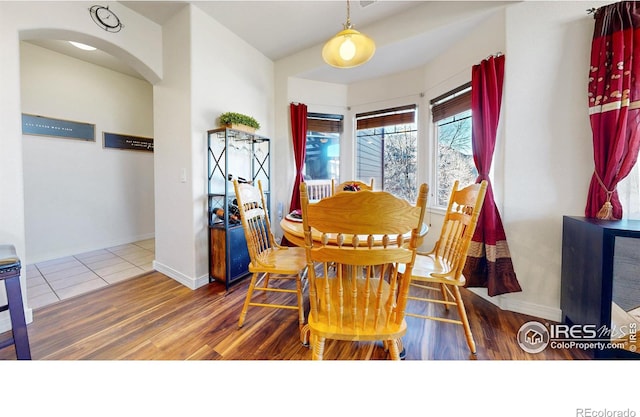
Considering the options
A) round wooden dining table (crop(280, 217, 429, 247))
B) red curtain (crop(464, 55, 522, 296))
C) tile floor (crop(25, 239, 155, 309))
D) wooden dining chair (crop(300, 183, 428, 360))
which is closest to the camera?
wooden dining chair (crop(300, 183, 428, 360))

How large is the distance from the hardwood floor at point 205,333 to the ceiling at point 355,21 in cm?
255

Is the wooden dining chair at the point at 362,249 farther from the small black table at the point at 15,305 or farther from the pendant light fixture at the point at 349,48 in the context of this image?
the small black table at the point at 15,305

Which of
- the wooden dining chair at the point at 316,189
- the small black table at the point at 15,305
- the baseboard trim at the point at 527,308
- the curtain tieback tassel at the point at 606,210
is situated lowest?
the baseboard trim at the point at 527,308

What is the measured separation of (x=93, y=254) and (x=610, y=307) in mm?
5012

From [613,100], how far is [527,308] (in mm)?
1536

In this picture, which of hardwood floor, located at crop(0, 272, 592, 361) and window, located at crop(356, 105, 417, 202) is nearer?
hardwood floor, located at crop(0, 272, 592, 361)

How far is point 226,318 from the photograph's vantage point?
5.67 ft

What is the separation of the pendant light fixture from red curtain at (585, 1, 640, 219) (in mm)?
1472

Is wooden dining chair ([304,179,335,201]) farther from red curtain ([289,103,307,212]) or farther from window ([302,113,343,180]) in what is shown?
window ([302,113,343,180])

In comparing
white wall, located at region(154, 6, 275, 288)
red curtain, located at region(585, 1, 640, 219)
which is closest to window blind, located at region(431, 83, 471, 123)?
red curtain, located at region(585, 1, 640, 219)

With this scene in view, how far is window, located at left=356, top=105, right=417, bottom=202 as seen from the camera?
303cm

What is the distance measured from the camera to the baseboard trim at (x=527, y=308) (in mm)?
1725

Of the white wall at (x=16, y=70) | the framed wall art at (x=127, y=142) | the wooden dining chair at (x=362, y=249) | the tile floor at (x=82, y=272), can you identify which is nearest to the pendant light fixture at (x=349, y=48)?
the wooden dining chair at (x=362, y=249)
